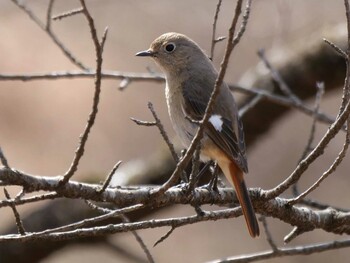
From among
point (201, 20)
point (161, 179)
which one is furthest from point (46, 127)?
point (161, 179)

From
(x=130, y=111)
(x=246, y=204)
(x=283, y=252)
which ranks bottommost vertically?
(x=283, y=252)

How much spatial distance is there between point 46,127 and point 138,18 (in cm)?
196

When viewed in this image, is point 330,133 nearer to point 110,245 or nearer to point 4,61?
point 110,245

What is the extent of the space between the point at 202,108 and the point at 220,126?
0.16 m

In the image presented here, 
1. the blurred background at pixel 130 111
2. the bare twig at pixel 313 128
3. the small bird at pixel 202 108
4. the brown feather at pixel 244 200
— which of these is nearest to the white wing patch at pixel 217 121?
the small bird at pixel 202 108

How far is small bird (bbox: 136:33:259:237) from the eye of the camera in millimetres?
3688

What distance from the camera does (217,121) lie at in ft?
13.2

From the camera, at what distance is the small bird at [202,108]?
369 centimetres

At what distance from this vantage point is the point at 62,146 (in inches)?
398

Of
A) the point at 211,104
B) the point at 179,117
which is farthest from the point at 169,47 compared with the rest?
the point at 211,104

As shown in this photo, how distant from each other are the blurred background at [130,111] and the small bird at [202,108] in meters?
2.95

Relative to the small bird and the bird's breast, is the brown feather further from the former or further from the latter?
the bird's breast

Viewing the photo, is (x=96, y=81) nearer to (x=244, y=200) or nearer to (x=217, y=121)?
(x=244, y=200)

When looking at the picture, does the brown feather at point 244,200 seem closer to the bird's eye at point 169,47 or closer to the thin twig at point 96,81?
the thin twig at point 96,81
